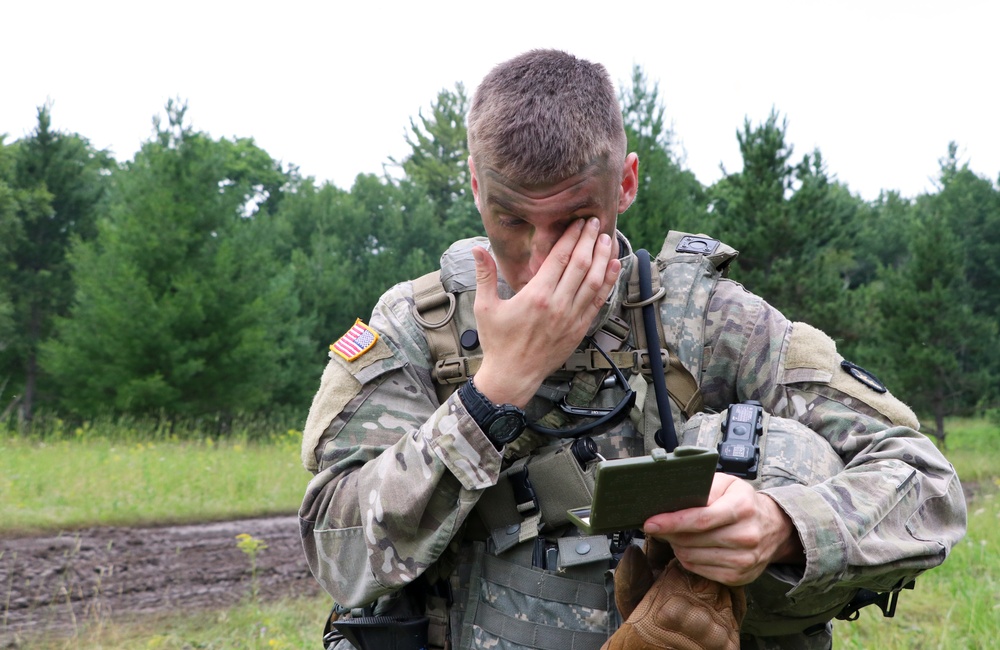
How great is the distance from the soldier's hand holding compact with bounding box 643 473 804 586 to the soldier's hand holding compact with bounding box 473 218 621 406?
0.44 metres

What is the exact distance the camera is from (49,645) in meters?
5.28

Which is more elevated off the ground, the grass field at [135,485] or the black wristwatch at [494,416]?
the black wristwatch at [494,416]

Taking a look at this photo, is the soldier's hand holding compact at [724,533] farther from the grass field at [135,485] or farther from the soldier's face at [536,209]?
the grass field at [135,485]

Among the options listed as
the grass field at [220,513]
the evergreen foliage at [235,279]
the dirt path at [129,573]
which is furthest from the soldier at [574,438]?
the evergreen foliage at [235,279]

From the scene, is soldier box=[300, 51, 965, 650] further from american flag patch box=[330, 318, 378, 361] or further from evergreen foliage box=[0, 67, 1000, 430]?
evergreen foliage box=[0, 67, 1000, 430]

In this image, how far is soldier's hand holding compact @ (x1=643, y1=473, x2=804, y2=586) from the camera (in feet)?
5.30

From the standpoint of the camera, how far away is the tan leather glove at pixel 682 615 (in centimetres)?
167

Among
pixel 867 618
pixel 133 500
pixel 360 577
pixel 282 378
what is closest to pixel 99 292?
pixel 282 378

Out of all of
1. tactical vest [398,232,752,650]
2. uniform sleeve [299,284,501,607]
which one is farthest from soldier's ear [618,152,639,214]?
uniform sleeve [299,284,501,607]

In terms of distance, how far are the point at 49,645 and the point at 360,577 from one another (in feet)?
13.8

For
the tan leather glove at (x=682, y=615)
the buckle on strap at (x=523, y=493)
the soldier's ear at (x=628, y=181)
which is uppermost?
the soldier's ear at (x=628, y=181)

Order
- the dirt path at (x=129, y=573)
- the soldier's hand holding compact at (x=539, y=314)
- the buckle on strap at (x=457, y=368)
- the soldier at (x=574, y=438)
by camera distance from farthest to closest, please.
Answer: the dirt path at (x=129, y=573) < the buckle on strap at (x=457, y=368) < the soldier's hand holding compact at (x=539, y=314) < the soldier at (x=574, y=438)

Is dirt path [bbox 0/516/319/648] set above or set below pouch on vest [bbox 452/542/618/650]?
below

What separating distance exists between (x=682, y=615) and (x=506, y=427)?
0.51 m
